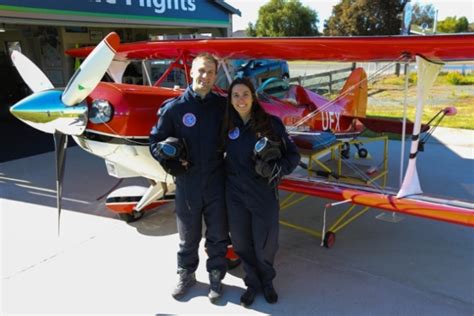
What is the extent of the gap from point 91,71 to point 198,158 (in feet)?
3.63

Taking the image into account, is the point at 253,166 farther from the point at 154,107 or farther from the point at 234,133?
the point at 154,107

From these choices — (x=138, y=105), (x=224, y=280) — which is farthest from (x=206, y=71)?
(x=224, y=280)

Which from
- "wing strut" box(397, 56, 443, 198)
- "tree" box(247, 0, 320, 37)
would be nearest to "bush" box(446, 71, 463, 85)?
A: "wing strut" box(397, 56, 443, 198)

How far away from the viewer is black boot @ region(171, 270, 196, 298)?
2.97m

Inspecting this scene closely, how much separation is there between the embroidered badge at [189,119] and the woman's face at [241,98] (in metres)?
0.29

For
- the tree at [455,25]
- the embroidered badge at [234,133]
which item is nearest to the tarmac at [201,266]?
the embroidered badge at [234,133]

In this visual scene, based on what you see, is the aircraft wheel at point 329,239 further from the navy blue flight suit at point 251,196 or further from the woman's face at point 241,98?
the woman's face at point 241,98

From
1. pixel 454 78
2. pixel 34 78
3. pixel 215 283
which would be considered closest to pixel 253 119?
pixel 215 283

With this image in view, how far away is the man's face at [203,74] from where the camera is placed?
2.68 metres

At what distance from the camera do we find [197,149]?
2.71 metres

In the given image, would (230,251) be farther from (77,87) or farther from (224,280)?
(77,87)

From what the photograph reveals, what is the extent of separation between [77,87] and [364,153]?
5.02m

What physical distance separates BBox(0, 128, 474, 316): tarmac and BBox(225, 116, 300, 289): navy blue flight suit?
0.45 m

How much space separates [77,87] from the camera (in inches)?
120
